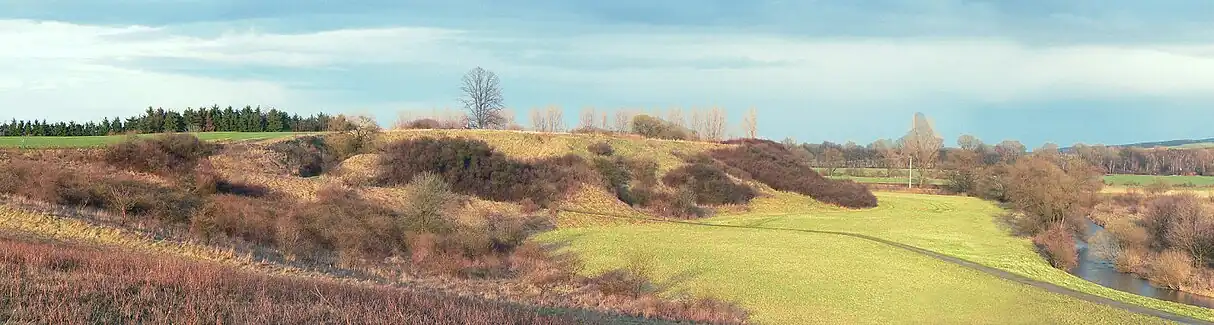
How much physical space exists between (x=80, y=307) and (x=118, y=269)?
2586 millimetres

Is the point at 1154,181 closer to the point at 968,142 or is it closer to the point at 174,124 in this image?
the point at 968,142

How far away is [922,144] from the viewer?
79625mm

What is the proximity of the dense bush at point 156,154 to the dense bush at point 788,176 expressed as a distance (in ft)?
113

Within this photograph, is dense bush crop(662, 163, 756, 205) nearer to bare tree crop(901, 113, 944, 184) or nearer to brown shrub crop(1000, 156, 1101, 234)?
brown shrub crop(1000, 156, 1101, 234)

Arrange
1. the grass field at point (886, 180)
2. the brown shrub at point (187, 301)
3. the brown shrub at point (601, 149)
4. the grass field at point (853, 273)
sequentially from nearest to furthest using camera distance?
the brown shrub at point (187, 301) → the grass field at point (853, 273) → the brown shrub at point (601, 149) → the grass field at point (886, 180)

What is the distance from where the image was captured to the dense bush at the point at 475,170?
37.0 meters

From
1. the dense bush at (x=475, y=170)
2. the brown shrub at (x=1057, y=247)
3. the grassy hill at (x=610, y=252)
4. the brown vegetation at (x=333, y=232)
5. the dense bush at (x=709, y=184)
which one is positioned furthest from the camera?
the dense bush at (x=709, y=184)

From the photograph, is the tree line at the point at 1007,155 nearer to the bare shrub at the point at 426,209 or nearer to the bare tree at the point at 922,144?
the bare tree at the point at 922,144

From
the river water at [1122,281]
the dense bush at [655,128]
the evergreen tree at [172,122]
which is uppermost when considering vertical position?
the dense bush at [655,128]

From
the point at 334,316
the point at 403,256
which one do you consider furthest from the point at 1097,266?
the point at 334,316

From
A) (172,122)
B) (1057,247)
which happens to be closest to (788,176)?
(1057,247)

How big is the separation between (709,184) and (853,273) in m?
24.1

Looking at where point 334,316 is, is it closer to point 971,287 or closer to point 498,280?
point 498,280

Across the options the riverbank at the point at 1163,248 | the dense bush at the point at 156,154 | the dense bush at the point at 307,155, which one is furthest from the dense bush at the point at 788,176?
the dense bush at the point at 156,154
